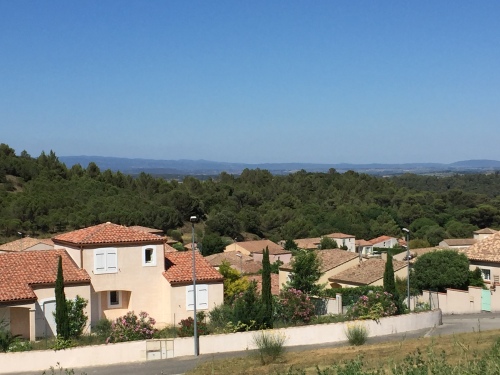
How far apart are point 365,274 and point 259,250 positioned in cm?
3326

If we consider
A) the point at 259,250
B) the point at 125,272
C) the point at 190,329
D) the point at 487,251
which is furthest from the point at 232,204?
the point at 190,329

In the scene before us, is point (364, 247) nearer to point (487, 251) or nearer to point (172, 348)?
point (487, 251)

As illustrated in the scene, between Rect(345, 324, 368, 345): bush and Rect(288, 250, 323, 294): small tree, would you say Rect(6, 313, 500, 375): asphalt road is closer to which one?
Rect(345, 324, 368, 345): bush

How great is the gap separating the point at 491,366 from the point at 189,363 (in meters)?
16.2

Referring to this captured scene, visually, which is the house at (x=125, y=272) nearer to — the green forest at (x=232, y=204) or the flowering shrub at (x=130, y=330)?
the flowering shrub at (x=130, y=330)

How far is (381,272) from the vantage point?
43.4 meters

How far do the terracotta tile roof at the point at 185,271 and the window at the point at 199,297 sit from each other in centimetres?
35

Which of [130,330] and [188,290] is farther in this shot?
[188,290]

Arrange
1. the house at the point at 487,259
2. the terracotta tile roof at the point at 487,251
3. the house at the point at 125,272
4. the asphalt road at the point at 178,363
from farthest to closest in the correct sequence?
the terracotta tile roof at the point at 487,251 → the house at the point at 487,259 → the house at the point at 125,272 → the asphalt road at the point at 178,363

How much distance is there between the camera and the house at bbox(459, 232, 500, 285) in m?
43.9

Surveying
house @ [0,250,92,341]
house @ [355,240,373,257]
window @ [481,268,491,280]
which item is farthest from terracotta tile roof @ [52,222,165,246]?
house @ [355,240,373,257]

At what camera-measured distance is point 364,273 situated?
Result: 1761 inches

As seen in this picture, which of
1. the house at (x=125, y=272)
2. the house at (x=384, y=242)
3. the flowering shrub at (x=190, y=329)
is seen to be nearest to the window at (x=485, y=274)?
the house at (x=125, y=272)

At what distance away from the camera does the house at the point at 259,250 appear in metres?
72.0
